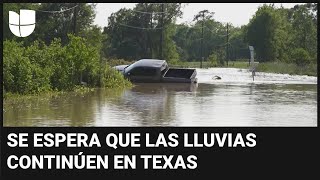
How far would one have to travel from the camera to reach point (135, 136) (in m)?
8.66

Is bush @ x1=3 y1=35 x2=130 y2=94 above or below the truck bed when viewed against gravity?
above

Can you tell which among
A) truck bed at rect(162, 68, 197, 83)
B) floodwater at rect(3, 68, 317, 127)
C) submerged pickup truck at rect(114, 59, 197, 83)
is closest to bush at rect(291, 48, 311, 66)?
truck bed at rect(162, 68, 197, 83)

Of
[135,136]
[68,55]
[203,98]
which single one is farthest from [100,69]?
[135,136]

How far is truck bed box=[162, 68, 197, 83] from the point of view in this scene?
2955cm

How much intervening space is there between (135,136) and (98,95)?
39.6 ft

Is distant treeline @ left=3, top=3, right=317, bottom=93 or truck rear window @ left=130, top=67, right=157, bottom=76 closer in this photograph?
truck rear window @ left=130, top=67, right=157, bottom=76

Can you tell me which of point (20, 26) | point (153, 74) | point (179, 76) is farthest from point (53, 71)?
point (179, 76)

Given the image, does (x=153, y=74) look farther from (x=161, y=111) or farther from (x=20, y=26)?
(x=161, y=111)

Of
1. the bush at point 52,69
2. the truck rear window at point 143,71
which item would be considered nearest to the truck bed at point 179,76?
the truck rear window at point 143,71

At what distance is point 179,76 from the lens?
1220 inches

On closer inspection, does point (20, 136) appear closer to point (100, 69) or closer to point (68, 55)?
point (68, 55)

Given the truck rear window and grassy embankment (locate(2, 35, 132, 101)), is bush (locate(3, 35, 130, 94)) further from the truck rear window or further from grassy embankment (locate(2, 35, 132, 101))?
the truck rear window

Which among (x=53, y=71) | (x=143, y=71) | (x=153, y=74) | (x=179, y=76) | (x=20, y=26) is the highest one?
(x=20, y=26)

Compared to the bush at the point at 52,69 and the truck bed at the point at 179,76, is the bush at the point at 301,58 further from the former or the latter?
the bush at the point at 52,69
